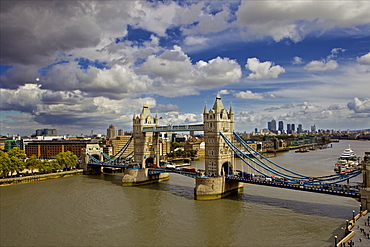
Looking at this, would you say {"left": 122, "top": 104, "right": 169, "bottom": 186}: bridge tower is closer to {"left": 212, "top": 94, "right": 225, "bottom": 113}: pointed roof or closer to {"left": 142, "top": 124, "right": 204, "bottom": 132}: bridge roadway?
{"left": 142, "top": 124, "right": 204, "bottom": 132}: bridge roadway

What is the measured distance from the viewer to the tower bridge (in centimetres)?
3488

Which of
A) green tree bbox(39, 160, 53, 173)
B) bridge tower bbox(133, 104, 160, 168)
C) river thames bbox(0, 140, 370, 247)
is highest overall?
bridge tower bbox(133, 104, 160, 168)

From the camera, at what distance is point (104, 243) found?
26.6 metres

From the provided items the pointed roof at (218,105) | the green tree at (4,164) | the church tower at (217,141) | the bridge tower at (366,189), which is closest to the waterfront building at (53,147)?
the green tree at (4,164)

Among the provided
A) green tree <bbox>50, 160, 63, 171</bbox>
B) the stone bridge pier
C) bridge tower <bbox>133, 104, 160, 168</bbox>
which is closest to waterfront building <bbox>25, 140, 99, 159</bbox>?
the stone bridge pier

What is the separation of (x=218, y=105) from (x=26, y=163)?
45.6 m

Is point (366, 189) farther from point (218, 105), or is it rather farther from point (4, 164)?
point (4, 164)

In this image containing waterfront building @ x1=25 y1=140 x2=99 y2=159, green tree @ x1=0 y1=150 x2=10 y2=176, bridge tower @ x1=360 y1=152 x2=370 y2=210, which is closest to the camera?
bridge tower @ x1=360 y1=152 x2=370 y2=210

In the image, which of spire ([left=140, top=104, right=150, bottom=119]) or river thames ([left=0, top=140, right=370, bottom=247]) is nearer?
river thames ([left=0, top=140, right=370, bottom=247])

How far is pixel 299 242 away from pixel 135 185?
3401 centimetres

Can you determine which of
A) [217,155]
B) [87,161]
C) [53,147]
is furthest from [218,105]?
[53,147]

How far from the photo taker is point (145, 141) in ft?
195

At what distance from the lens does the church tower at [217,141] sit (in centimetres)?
4453

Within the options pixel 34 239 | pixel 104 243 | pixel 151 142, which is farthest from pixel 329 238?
pixel 151 142
